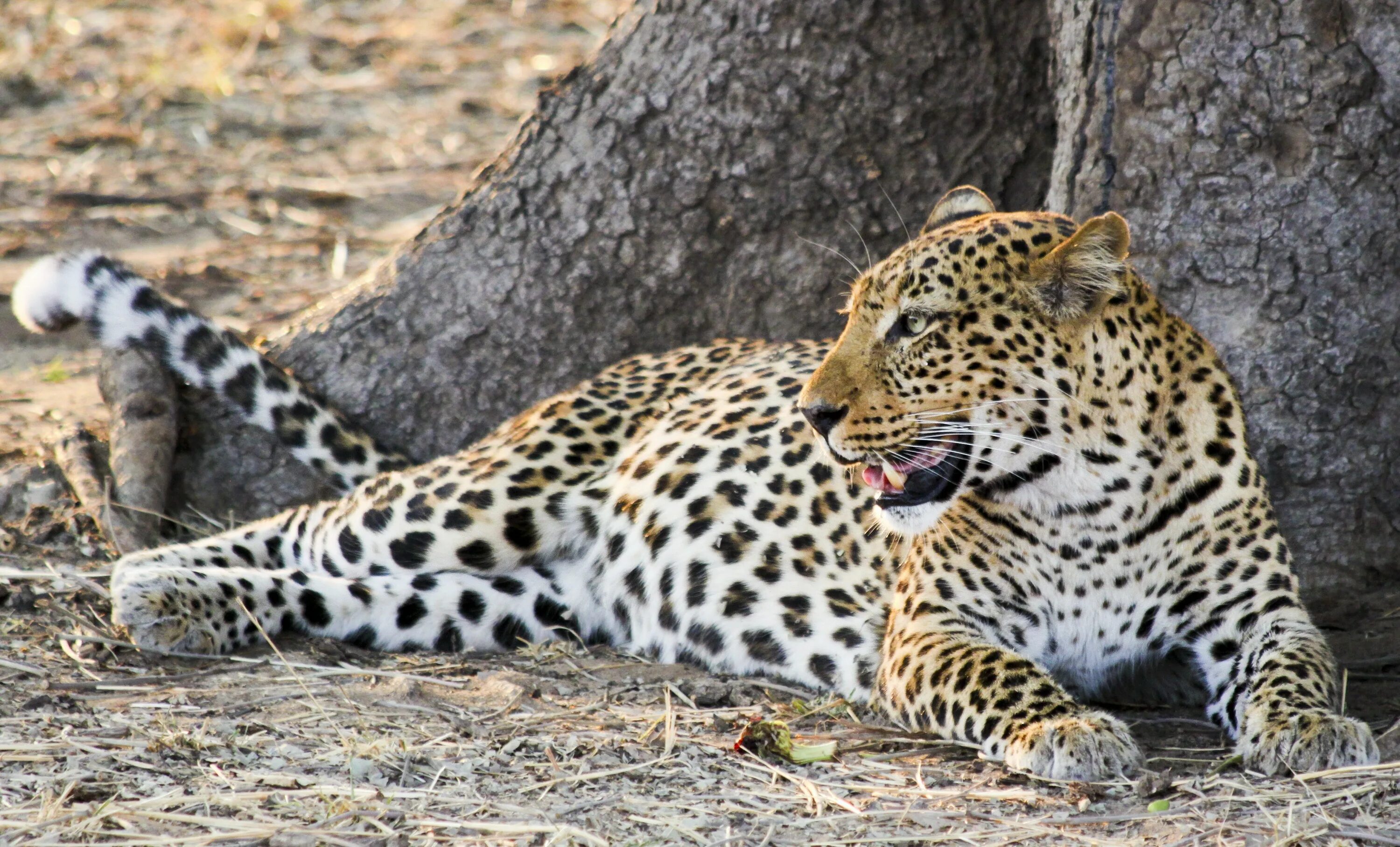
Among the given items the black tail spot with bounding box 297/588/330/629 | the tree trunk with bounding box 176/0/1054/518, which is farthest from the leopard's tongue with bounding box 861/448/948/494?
the black tail spot with bounding box 297/588/330/629

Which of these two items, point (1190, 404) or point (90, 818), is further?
point (1190, 404)

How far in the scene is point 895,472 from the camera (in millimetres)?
4516

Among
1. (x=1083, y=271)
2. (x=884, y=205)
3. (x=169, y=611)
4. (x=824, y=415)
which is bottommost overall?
(x=169, y=611)

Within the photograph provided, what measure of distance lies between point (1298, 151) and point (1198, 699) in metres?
1.94

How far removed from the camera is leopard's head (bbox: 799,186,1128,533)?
4.34 m

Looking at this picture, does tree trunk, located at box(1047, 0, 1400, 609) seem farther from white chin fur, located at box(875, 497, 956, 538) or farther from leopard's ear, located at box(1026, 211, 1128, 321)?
white chin fur, located at box(875, 497, 956, 538)

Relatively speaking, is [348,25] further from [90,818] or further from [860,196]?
[90,818]

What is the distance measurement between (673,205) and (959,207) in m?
1.73

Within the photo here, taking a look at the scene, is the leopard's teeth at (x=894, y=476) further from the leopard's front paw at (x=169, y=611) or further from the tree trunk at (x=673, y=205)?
the leopard's front paw at (x=169, y=611)

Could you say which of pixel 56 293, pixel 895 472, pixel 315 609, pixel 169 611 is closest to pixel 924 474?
pixel 895 472

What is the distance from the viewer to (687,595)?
558cm

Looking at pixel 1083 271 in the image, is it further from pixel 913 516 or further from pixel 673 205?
pixel 673 205

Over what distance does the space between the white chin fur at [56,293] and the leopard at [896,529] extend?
11 mm

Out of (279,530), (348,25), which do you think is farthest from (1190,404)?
(348,25)
